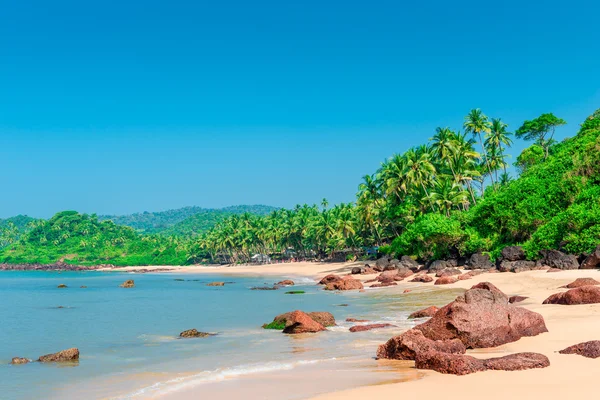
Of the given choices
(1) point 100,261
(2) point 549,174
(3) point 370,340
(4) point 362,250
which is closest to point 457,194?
(2) point 549,174

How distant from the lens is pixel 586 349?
440 inches

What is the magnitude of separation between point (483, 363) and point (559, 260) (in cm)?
2773

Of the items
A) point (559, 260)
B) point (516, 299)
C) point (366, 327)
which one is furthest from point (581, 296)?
point (559, 260)

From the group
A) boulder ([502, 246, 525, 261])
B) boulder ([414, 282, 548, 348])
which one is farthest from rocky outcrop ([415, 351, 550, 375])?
boulder ([502, 246, 525, 261])

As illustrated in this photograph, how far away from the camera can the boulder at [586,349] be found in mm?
10977

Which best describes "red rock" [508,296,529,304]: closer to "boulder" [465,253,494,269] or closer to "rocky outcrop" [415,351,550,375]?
"rocky outcrop" [415,351,550,375]

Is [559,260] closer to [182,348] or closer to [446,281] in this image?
[446,281]

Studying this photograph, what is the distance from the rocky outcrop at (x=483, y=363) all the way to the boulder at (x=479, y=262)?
34028 mm

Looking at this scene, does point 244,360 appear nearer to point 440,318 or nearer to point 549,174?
point 440,318

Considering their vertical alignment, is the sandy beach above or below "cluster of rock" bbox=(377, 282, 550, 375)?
below

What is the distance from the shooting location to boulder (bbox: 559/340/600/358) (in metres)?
11.0

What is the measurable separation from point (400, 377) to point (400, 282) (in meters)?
33.9

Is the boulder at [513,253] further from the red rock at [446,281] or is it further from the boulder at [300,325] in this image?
the boulder at [300,325]

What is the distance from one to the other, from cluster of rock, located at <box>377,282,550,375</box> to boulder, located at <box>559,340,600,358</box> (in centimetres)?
131
